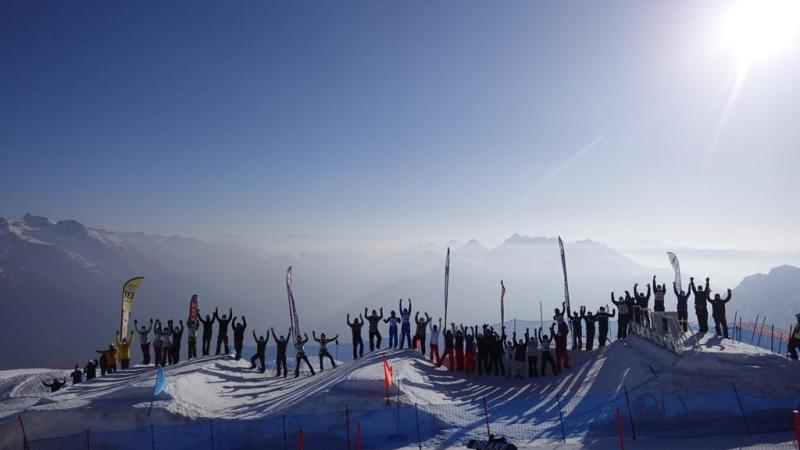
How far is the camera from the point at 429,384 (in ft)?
67.7

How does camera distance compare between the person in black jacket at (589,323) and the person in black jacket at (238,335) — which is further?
the person in black jacket at (238,335)

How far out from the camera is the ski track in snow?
15.8 m

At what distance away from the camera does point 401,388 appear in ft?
58.6

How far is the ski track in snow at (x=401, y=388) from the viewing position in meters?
15.8

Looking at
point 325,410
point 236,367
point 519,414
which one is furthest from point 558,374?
point 236,367

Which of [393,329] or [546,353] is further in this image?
[393,329]

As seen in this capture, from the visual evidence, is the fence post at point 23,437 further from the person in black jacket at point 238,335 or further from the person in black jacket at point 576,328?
the person in black jacket at point 576,328

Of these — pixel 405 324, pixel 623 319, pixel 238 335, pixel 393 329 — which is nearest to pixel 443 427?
Answer: pixel 405 324

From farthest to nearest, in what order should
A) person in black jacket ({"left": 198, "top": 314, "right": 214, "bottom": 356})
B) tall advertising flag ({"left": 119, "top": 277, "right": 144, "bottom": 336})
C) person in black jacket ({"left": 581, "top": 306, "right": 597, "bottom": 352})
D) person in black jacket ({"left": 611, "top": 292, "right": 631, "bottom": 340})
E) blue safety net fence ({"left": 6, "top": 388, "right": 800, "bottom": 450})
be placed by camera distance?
tall advertising flag ({"left": 119, "top": 277, "right": 144, "bottom": 336})
person in black jacket ({"left": 581, "top": 306, "right": 597, "bottom": 352})
person in black jacket ({"left": 611, "top": 292, "right": 631, "bottom": 340})
person in black jacket ({"left": 198, "top": 314, "right": 214, "bottom": 356})
blue safety net fence ({"left": 6, "top": 388, "right": 800, "bottom": 450})

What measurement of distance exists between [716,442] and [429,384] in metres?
10.3

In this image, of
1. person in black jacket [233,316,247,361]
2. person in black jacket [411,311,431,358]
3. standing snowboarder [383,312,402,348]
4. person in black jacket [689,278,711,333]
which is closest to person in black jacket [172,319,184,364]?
person in black jacket [233,316,247,361]

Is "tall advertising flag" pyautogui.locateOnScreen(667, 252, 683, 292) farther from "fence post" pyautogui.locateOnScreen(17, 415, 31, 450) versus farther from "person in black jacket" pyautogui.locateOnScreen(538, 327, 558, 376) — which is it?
"fence post" pyautogui.locateOnScreen(17, 415, 31, 450)

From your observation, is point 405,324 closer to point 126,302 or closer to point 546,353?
point 546,353

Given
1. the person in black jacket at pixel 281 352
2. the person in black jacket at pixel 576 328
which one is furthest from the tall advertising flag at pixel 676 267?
the person in black jacket at pixel 281 352
